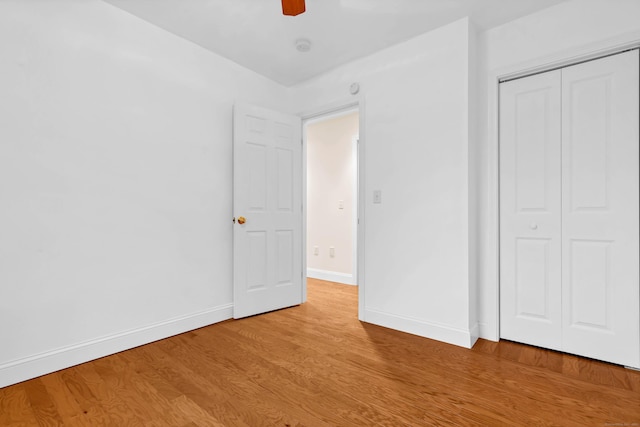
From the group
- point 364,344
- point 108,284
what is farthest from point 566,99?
point 108,284

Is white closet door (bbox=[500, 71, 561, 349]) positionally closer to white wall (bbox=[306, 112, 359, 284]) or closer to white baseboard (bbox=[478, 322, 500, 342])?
white baseboard (bbox=[478, 322, 500, 342])

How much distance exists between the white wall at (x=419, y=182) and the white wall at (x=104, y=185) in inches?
54.8

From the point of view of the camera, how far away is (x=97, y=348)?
2.19 metres

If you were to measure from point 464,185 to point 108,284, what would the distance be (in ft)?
8.90

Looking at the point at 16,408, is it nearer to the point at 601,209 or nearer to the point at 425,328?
the point at 425,328

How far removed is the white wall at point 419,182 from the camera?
2445mm

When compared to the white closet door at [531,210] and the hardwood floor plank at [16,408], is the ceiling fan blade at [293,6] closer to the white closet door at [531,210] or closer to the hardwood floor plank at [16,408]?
the white closet door at [531,210]

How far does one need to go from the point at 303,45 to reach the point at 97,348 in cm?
285

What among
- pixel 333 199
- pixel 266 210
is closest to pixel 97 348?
pixel 266 210

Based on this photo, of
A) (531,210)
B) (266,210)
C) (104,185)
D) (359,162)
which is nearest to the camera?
(104,185)

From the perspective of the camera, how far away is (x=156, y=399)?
1.70 m

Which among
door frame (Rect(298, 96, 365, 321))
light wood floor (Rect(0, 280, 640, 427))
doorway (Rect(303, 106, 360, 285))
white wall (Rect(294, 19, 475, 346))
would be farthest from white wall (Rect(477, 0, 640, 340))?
doorway (Rect(303, 106, 360, 285))

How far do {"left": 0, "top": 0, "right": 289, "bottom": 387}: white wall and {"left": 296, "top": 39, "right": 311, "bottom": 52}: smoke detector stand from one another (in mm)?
761

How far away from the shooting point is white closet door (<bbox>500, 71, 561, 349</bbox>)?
231 centimetres
